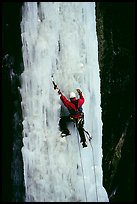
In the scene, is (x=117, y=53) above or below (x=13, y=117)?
above

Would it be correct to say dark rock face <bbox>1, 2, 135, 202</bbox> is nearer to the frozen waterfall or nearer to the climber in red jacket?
the frozen waterfall

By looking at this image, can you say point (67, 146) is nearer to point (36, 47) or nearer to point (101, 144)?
point (101, 144)

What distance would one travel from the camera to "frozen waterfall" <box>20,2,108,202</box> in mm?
7016

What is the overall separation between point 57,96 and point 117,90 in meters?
1.84

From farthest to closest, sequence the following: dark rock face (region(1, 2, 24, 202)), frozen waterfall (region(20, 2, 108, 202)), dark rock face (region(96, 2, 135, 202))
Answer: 1. dark rock face (region(96, 2, 135, 202))
2. frozen waterfall (region(20, 2, 108, 202))
3. dark rock face (region(1, 2, 24, 202))

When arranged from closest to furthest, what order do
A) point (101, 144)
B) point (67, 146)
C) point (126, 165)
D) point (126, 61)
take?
point (67, 146) < point (101, 144) < point (126, 61) < point (126, 165)

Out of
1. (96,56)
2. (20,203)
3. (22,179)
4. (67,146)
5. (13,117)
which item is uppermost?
(96,56)

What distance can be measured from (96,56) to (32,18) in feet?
4.82

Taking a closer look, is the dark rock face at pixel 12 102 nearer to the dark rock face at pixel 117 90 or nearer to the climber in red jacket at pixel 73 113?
the climber in red jacket at pixel 73 113

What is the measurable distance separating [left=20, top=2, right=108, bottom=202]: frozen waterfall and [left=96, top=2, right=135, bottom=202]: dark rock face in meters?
0.45

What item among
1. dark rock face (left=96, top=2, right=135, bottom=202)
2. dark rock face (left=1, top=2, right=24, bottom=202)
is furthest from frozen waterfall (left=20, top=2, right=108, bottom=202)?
dark rock face (left=96, top=2, right=135, bottom=202)

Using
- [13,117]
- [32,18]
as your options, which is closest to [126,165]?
[13,117]

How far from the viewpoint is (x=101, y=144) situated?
7930 mm

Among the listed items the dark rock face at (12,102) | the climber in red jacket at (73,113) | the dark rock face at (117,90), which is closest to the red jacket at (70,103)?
the climber in red jacket at (73,113)
